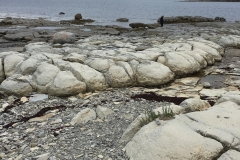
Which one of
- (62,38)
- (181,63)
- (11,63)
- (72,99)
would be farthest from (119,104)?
(62,38)

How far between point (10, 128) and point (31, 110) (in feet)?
3.81

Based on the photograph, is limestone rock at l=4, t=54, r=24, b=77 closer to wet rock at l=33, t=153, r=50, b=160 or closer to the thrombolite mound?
the thrombolite mound

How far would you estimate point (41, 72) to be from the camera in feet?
30.5

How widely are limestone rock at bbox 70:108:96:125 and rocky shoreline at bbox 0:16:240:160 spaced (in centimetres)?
3

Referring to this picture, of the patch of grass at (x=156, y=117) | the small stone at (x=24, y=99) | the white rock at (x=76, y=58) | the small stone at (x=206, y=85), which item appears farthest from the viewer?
the white rock at (x=76, y=58)

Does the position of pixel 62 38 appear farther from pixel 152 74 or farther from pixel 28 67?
pixel 152 74

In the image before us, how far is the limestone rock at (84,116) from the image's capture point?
655cm

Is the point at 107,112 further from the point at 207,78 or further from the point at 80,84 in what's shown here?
the point at 207,78

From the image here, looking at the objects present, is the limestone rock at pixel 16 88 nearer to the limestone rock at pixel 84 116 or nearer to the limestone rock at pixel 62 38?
the limestone rock at pixel 84 116

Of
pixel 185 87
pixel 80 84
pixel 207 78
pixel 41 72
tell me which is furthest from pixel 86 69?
pixel 207 78

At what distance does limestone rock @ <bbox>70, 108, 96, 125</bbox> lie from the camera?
6.55 meters

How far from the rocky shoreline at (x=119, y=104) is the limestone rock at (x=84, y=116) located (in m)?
0.03

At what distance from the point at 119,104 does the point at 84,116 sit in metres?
1.39

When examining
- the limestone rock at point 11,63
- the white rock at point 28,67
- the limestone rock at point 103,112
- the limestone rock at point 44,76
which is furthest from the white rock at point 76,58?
the limestone rock at point 103,112
